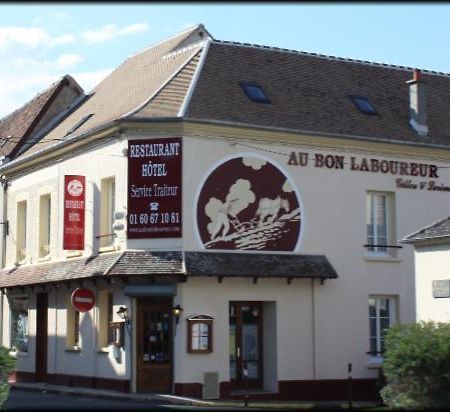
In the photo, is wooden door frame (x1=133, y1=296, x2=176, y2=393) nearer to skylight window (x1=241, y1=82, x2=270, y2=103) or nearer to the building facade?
skylight window (x1=241, y1=82, x2=270, y2=103)

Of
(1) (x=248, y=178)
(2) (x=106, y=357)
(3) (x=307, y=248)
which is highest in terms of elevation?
(1) (x=248, y=178)

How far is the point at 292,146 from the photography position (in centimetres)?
2780

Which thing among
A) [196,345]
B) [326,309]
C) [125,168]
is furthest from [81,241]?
[326,309]

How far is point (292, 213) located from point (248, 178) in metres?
1.70

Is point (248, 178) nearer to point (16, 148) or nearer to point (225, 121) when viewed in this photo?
point (225, 121)

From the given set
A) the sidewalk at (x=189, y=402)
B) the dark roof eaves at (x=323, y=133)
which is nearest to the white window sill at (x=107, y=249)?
the dark roof eaves at (x=323, y=133)

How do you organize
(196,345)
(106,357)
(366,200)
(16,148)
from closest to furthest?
1. (196,345)
2. (106,357)
3. (366,200)
4. (16,148)

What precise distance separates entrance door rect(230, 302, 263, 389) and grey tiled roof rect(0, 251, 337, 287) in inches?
51.1

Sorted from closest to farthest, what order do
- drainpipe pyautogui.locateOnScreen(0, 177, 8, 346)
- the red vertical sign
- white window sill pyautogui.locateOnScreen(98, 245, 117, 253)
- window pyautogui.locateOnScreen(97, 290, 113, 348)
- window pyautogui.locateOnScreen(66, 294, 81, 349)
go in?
white window sill pyautogui.locateOnScreen(98, 245, 117, 253) < window pyautogui.locateOnScreen(97, 290, 113, 348) < the red vertical sign < window pyautogui.locateOnScreen(66, 294, 81, 349) < drainpipe pyautogui.locateOnScreen(0, 177, 8, 346)

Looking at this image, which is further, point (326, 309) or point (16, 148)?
point (16, 148)

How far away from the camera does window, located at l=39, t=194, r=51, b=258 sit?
32344 millimetres

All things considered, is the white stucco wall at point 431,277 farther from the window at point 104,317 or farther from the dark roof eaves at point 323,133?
the window at point 104,317

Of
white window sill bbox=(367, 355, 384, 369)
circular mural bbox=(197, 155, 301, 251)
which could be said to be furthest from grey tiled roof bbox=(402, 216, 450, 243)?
white window sill bbox=(367, 355, 384, 369)

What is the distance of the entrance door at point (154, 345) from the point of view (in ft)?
84.6
